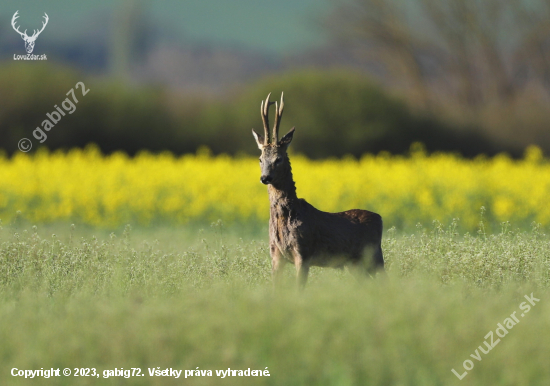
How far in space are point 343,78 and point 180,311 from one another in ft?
37.7

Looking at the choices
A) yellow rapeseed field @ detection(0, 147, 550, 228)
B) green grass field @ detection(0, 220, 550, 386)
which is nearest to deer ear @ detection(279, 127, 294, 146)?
green grass field @ detection(0, 220, 550, 386)

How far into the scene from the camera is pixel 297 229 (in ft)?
15.8

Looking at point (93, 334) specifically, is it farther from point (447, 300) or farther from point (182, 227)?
point (182, 227)

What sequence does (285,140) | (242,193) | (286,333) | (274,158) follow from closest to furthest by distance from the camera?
(286,333) → (274,158) → (285,140) → (242,193)

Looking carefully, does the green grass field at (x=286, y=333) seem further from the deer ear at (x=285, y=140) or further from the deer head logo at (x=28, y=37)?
the deer head logo at (x=28, y=37)

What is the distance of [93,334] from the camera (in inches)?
141

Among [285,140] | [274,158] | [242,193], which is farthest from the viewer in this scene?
[242,193]

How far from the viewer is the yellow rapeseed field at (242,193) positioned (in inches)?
399

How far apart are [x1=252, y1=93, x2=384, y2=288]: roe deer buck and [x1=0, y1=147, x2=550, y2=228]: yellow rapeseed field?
456 cm

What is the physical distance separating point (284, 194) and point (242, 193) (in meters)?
5.94

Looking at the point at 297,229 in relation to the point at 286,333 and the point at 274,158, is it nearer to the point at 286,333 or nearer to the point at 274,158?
the point at 274,158

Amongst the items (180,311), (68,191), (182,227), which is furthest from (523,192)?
(180,311)

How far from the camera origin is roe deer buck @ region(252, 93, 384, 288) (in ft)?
15.8

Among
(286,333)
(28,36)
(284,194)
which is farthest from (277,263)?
(28,36)
